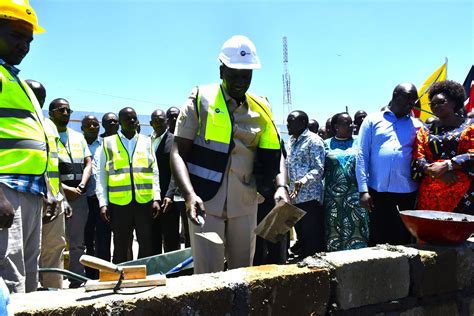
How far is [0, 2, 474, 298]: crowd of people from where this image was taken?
91.3 inches

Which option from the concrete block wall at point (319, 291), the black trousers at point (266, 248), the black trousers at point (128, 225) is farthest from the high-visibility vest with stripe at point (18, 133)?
the black trousers at point (266, 248)

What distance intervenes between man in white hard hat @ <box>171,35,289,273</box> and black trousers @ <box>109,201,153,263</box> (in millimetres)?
2217

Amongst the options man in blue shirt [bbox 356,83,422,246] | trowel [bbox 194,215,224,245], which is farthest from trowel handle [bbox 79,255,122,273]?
man in blue shirt [bbox 356,83,422,246]

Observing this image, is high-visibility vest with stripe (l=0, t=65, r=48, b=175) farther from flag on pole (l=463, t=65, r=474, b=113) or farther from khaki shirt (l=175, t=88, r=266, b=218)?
flag on pole (l=463, t=65, r=474, b=113)

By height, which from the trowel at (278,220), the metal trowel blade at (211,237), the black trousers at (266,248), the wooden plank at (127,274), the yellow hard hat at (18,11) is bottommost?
the black trousers at (266,248)

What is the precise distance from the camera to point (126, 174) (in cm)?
468

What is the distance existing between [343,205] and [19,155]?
3693 millimetres

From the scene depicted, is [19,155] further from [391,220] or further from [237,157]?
[391,220]

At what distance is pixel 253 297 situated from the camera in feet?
6.98

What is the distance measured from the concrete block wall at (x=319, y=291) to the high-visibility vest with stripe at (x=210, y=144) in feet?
1.85

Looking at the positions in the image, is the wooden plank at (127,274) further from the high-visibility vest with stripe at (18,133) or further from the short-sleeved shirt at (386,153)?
the short-sleeved shirt at (386,153)

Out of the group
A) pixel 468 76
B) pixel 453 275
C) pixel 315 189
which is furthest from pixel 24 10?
pixel 468 76

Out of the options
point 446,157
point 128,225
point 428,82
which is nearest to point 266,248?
point 128,225

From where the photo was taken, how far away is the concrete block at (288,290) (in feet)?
7.05
